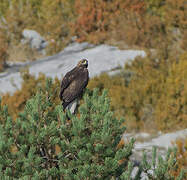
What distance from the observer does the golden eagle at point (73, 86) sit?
5.20 meters

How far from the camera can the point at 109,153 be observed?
13.4 ft

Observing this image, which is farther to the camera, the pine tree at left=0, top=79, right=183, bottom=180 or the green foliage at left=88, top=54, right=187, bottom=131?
the green foliage at left=88, top=54, right=187, bottom=131

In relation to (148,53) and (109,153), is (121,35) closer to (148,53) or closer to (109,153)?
(148,53)

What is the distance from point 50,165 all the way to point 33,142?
530 mm

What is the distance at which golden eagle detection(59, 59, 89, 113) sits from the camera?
5.20 metres

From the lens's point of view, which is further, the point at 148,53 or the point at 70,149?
the point at 148,53

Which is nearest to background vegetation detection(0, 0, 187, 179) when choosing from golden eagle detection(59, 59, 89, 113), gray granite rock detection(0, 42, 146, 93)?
golden eagle detection(59, 59, 89, 113)

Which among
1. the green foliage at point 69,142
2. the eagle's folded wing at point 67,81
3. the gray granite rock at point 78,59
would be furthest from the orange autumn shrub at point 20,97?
the green foliage at point 69,142

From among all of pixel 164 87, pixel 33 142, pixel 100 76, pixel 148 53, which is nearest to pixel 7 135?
pixel 33 142

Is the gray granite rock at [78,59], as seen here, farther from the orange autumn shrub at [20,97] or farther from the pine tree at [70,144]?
the pine tree at [70,144]

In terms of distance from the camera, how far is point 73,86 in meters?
5.19

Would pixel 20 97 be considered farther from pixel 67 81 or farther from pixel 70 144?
pixel 70 144

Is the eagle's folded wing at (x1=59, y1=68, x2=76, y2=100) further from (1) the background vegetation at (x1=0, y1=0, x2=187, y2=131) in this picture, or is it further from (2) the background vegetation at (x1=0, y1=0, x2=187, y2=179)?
(1) the background vegetation at (x1=0, y1=0, x2=187, y2=131)

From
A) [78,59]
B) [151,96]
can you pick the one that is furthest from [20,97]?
[78,59]
